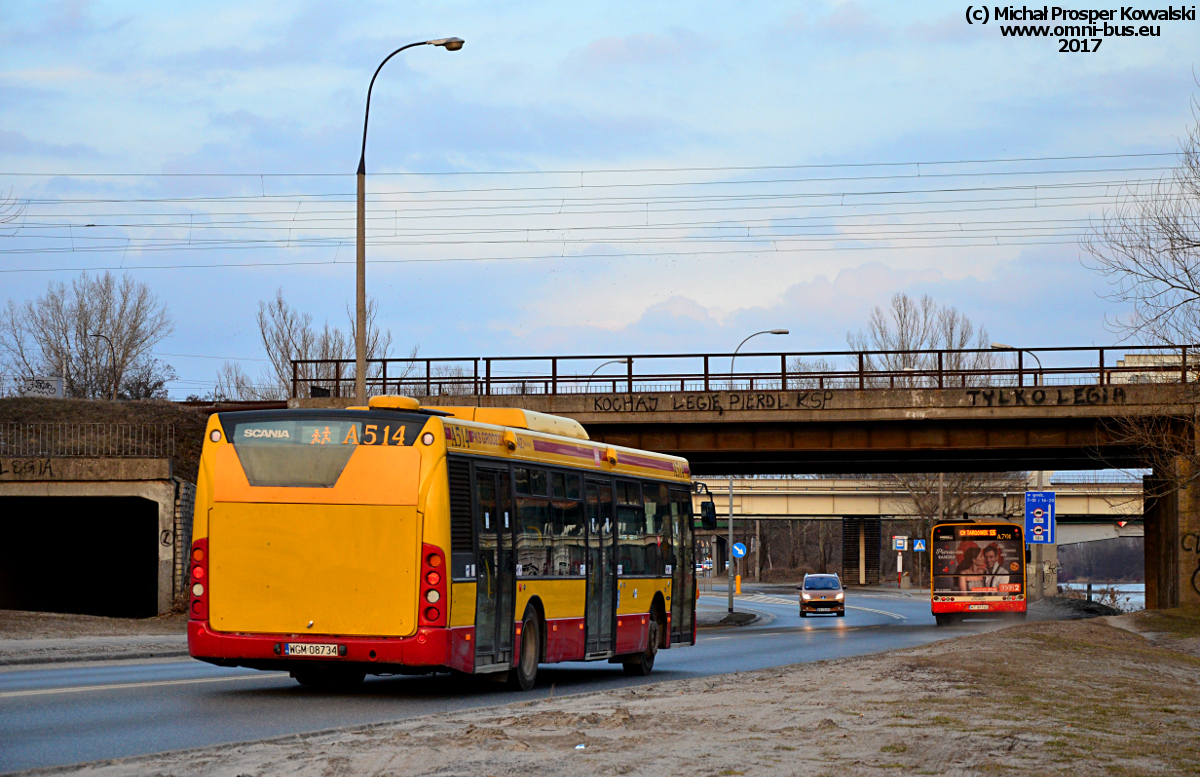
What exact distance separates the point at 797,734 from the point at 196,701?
6.06m

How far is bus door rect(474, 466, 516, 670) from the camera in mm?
14203

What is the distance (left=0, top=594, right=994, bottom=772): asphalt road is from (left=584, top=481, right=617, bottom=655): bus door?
0.61 m

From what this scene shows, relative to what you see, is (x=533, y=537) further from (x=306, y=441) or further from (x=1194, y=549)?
(x=1194, y=549)

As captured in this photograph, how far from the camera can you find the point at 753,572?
130125mm

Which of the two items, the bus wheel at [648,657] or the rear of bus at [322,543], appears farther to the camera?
the bus wheel at [648,657]

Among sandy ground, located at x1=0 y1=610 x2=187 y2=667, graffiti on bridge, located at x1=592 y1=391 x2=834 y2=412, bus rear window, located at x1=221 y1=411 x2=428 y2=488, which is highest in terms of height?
graffiti on bridge, located at x1=592 y1=391 x2=834 y2=412

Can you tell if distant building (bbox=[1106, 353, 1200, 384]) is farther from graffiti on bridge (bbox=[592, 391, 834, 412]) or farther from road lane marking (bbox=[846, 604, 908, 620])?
road lane marking (bbox=[846, 604, 908, 620])

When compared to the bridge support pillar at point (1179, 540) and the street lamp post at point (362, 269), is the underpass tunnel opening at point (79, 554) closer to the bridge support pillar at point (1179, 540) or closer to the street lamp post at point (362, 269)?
the street lamp post at point (362, 269)

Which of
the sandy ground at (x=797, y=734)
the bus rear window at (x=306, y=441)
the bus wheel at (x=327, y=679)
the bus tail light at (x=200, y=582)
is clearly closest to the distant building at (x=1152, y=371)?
the sandy ground at (x=797, y=734)

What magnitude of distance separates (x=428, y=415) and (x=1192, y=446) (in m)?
24.0

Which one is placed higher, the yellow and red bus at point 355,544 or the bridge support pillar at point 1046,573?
the yellow and red bus at point 355,544

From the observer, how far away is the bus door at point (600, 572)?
17266 mm

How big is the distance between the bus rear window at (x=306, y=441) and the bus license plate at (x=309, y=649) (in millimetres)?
1524

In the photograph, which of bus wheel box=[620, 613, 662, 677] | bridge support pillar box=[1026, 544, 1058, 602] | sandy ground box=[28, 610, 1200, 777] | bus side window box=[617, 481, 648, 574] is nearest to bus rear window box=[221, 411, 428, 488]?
sandy ground box=[28, 610, 1200, 777]
